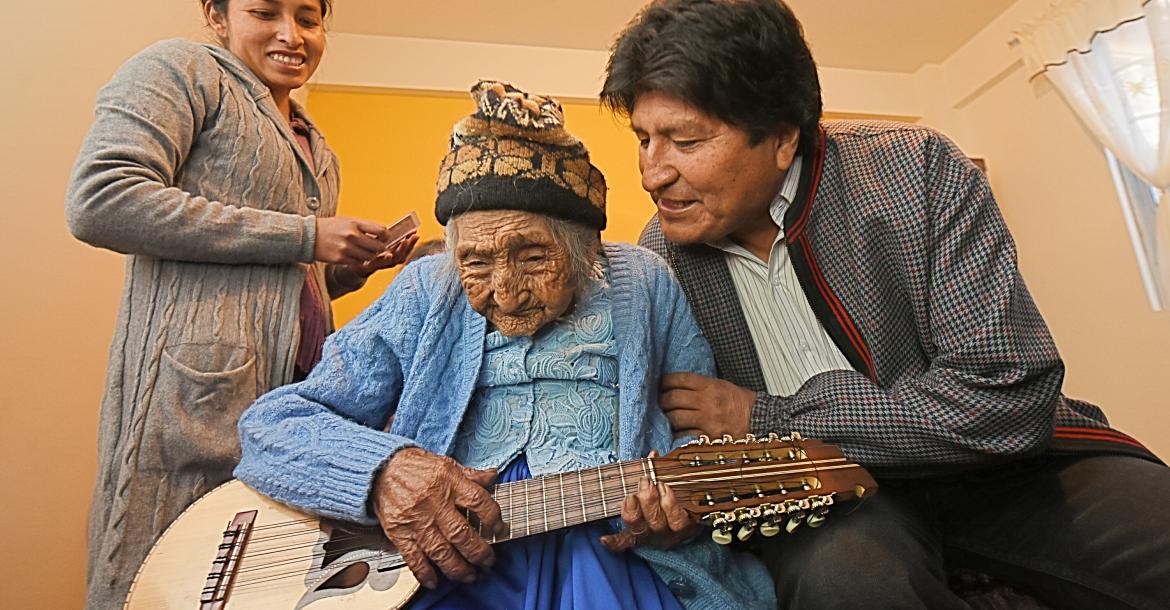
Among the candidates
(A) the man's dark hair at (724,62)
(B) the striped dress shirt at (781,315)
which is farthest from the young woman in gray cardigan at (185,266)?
(B) the striped dress shirt at (781,315)

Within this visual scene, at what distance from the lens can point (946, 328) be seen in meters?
1.25

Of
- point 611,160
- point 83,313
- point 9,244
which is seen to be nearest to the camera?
point 9,244

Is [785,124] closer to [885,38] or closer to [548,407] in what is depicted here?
[548,407]

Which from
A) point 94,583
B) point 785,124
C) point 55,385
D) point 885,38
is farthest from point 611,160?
point 94,583

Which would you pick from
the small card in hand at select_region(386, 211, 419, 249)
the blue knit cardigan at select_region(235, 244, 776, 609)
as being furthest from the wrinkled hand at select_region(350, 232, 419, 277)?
the blue knit cardigan at select_region(235, 244, 776, 609)

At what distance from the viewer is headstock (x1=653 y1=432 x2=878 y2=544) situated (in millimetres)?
969

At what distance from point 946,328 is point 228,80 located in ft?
4.28

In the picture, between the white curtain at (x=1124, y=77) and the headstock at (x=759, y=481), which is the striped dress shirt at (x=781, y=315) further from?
the white curtain at (x=1124, y=77)

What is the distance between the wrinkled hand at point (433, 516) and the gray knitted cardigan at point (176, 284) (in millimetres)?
434

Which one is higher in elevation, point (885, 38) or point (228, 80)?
point (885, 38)

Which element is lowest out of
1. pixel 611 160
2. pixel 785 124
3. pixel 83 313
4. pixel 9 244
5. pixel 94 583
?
pixel 94 583

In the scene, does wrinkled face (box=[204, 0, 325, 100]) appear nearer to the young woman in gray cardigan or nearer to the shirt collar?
the young woman in gray cardigan

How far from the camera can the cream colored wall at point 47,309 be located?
1.57 meters

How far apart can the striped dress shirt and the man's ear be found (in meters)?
0.03
